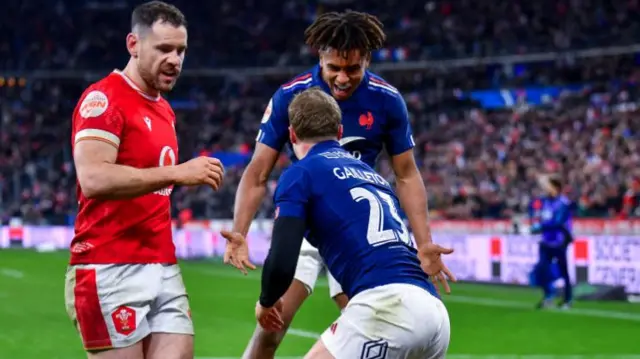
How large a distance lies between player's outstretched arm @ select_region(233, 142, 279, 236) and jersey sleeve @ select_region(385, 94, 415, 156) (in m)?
0.77

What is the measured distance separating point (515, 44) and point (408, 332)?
3992 cm

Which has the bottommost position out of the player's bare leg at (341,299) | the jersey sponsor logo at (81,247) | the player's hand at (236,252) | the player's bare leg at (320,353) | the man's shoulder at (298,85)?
the player's bare leg at (341,299)

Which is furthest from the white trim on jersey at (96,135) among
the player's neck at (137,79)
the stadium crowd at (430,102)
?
the stadium crowd at (430,102)

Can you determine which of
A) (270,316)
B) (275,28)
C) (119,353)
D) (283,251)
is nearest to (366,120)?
(270,316)

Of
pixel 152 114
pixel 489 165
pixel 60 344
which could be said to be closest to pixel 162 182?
pixel 152 114

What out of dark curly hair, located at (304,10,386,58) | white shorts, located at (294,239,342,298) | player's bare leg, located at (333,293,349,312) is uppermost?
dark curly hair, located at (304,10,386,58)

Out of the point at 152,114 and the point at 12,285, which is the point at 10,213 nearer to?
the point at 12,285

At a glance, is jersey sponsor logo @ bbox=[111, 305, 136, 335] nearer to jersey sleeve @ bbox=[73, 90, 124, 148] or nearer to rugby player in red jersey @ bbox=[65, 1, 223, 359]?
rugby player in red jersey @ bbox=[65, 1, 223, 359]

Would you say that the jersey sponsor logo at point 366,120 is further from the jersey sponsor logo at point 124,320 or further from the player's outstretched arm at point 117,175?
the jersey sponsor logo at point 124,320

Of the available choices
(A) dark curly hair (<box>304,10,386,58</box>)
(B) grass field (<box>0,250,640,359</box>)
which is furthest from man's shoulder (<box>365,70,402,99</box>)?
(B) grass field (<box>0,250,640,359</box>)

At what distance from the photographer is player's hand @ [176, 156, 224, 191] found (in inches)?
214

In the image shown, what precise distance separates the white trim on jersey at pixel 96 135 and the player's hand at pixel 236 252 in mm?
976

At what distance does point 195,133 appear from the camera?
46.2 meters

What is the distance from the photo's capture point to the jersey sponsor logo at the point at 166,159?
19.1 feet
